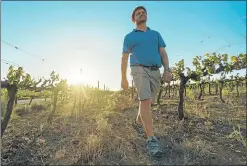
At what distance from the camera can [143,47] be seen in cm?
366

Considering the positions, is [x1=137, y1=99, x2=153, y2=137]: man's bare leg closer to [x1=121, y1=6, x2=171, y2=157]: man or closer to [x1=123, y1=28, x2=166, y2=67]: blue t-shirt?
[x1=121, y1=6, x2=171, y2=157]: man

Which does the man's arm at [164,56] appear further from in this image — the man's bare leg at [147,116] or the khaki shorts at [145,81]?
the man's bare leg at [147,116]

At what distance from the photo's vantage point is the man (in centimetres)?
353

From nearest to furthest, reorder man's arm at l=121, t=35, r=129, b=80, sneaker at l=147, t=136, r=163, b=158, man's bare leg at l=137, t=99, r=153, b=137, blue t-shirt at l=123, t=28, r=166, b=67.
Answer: sneaker at l=147, t=136, r=163, b=158, man's bare leg at l=137, t=99, r=153, b=137, blue t-shirt at l=123, t=28, r=166, b=67, man's arm at l=121, t=35, r=129, b=80

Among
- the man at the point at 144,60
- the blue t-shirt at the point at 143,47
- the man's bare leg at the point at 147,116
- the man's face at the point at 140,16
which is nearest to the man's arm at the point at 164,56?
the man at the point at 144,60

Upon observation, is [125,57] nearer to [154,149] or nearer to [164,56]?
[164,56]

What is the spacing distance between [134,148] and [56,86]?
8044 millimetres

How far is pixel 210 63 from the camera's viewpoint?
9.31 meters

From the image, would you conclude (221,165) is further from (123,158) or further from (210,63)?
(210,63)

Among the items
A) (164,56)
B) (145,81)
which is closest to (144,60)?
(145,81)

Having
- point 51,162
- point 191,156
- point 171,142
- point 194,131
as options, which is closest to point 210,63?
point 194,131

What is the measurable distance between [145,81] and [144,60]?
0.29 m

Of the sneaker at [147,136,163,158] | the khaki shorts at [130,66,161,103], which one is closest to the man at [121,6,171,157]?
the khaki shorts at [130,66,161,103]

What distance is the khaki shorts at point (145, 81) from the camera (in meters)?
3.52
